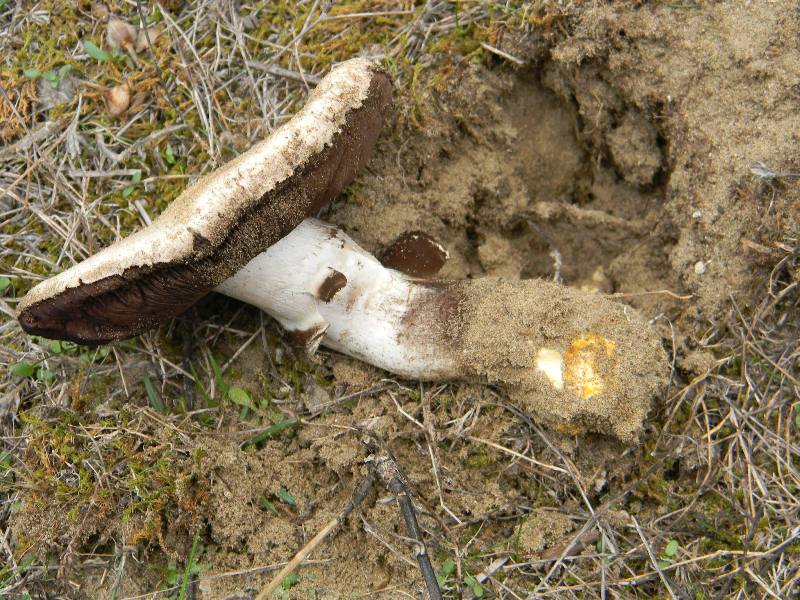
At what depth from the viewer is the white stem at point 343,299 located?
250 cm

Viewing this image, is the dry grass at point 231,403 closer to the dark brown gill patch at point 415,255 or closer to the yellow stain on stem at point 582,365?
the yellow stain on stem at point 582,365

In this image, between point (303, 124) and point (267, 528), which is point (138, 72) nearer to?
point (303, 124)

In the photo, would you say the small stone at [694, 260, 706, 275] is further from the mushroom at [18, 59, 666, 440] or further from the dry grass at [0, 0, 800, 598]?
the mushroom at [18, 59, 666, 440]

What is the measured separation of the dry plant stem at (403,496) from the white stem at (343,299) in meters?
0.35

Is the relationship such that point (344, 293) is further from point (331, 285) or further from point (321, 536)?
point (321, 536)

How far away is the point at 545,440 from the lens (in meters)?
2.60

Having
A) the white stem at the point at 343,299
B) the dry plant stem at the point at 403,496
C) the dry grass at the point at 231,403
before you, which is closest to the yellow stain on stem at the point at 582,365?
the dry grass at the point at 231,403

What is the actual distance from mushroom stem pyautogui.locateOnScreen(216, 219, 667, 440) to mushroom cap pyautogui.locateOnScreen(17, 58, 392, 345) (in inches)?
12.8

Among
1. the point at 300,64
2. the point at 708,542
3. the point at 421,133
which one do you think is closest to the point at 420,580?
the point at 708,542

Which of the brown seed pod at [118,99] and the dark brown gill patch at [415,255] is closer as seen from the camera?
the dark brown gill patch at [415,255]

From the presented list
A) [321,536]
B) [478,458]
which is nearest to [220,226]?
[321,536]

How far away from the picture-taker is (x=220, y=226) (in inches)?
73.7

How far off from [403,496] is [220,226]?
124cm

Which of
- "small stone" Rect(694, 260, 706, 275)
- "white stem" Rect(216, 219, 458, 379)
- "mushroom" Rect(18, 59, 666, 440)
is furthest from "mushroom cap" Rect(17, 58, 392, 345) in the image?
"small stone" Rect(694, 260, 706, 275)
